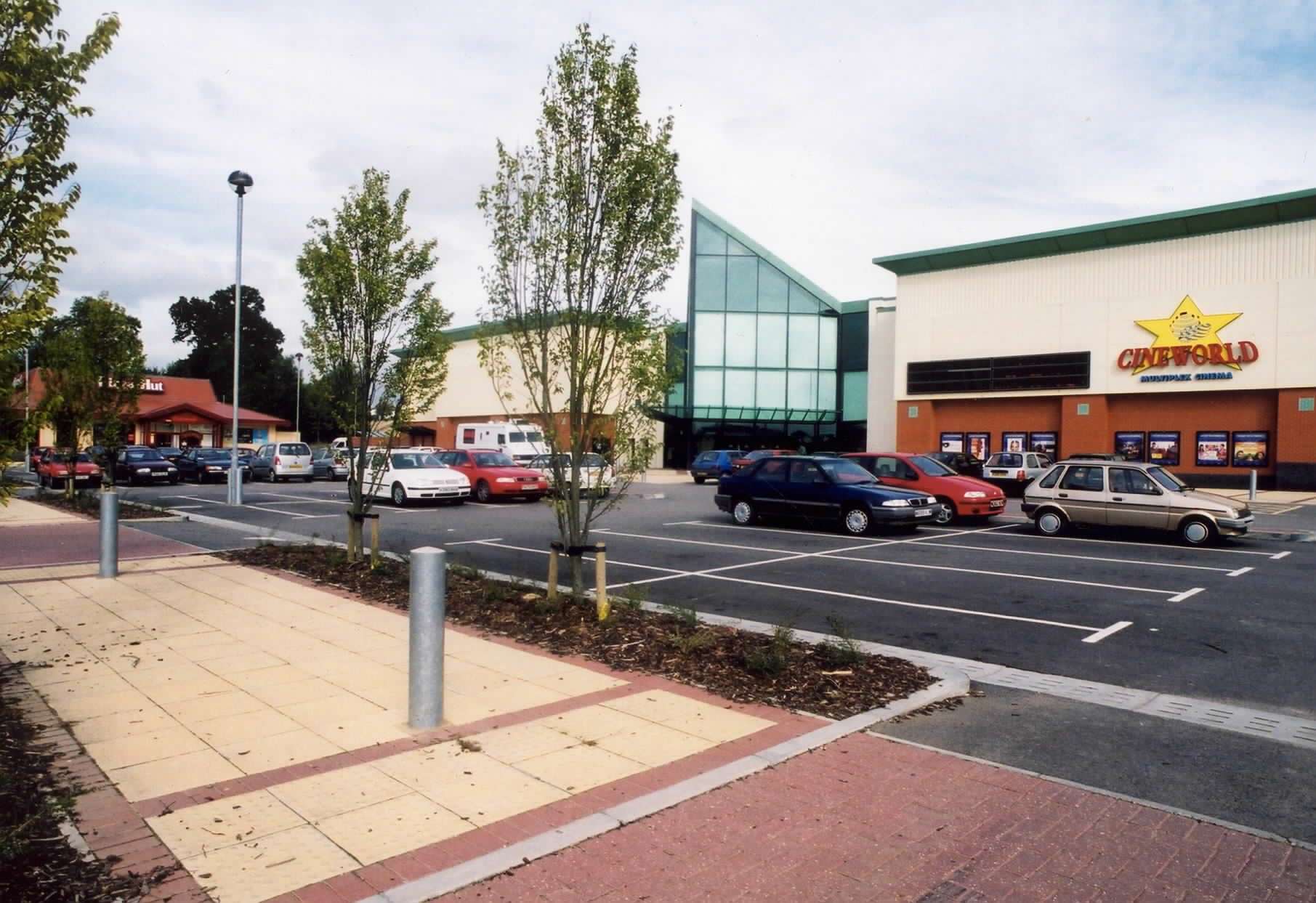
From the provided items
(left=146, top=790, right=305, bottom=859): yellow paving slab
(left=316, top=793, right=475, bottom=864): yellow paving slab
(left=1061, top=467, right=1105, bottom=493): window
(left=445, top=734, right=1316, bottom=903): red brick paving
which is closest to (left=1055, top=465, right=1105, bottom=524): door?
(left=1061, top=467, right=1105, bottom=493): window

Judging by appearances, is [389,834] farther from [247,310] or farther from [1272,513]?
Result: [247,310]

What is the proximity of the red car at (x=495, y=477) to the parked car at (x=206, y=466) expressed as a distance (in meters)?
13.2

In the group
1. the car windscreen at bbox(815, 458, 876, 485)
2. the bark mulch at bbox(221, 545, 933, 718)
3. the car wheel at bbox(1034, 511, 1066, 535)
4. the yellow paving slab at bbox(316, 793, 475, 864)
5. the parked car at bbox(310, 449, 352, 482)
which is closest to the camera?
the yellow paving slab at bbox(316, 793, 475, 864)

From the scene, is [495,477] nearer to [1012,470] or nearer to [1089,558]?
[1089,558]

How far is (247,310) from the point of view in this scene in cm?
9906

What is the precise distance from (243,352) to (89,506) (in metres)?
76.8

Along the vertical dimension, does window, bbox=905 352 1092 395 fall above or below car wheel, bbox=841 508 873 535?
above

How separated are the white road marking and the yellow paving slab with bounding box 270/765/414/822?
6612mm

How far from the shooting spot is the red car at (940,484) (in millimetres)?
19312

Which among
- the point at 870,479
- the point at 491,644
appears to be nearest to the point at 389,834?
the point at 491,644

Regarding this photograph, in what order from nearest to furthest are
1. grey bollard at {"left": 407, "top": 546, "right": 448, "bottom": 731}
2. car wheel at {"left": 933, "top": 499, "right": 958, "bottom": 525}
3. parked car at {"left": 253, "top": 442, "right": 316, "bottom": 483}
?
1. grey bollard at {"left": 407, "top": 546, "right": 448, "bottom": 731}
2. car wheel at {"left": 933, "top": 499, "right": 958, "bottom": 525}
3. parked car at {"left": 253, "top": 442, "right": 316, "bottom": 483}

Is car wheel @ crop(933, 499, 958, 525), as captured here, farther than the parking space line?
Yes

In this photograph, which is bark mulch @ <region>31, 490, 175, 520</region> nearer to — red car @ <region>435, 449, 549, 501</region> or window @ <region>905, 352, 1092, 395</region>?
red car @ <region>435, 449, 549, 501</region>

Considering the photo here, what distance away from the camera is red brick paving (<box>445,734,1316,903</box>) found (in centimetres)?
358
